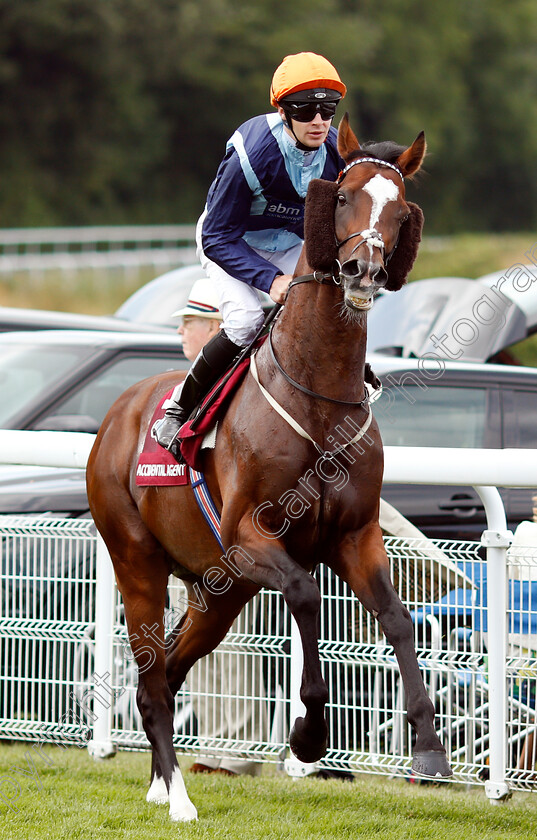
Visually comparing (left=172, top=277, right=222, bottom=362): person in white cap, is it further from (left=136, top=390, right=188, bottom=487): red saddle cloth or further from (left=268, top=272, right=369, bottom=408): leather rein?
(left=268, top=272, right=369, bottom=408): leather rein

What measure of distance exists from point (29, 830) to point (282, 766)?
1.47m

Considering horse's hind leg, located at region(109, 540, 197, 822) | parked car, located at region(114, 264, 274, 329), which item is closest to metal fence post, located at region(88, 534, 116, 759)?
horse's hind leg, located at region(109, 540, 197, 822)

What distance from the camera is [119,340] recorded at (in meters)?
7.69

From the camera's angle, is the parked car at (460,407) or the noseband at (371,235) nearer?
the noseband at (371,235)

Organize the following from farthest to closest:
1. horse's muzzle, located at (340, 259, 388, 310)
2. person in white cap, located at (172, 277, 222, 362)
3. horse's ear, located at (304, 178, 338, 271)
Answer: person in white cap, located at (172, 277, 222, 362)
horse's ear, located at (304, 178, 338, 271)
horse's muzzle, located at (340, 259, 388, 310)

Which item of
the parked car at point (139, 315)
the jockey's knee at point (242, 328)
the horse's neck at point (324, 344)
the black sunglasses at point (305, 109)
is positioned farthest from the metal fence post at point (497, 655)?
the parked car at point (139, 315)

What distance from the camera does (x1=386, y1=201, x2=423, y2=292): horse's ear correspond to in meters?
4.23

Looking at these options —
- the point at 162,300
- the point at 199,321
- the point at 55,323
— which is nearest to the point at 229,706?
the point at 199,321

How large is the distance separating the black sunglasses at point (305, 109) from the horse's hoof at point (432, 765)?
7.34 feet

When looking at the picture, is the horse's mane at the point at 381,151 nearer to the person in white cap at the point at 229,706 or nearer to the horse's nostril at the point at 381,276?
the horse's nostril at the point at 381,276

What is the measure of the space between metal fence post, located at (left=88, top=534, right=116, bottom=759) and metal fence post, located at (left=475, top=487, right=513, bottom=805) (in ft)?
5.74

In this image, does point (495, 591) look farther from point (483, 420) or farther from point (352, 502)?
point (483, 420)

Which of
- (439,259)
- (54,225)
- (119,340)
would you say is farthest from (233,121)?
(119,340)

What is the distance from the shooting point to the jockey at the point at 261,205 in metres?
4.52
